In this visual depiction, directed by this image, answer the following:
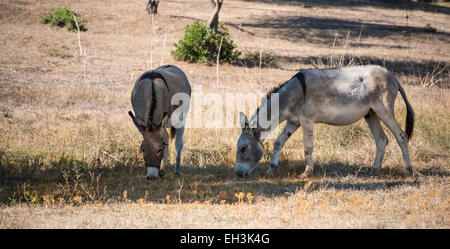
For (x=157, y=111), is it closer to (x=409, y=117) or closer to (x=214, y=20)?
(x=409, y=117)

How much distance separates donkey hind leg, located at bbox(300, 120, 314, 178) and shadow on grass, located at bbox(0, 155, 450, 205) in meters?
0.17

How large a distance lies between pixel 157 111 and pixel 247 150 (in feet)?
5.95

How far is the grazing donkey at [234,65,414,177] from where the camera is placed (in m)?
7.88

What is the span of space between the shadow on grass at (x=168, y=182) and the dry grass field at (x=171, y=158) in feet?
0.10

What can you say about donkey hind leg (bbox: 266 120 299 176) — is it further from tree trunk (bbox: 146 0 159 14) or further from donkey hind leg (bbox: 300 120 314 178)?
tree trunk (bbox: 146 0 159 14)

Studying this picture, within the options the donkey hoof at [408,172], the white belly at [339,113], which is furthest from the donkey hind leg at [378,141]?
the white belly at [339,113]

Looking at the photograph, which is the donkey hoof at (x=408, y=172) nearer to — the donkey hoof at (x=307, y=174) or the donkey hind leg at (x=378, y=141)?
the donkey hind leg at (x=378, y=141)

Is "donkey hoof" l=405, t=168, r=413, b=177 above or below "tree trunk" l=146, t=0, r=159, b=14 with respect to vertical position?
below

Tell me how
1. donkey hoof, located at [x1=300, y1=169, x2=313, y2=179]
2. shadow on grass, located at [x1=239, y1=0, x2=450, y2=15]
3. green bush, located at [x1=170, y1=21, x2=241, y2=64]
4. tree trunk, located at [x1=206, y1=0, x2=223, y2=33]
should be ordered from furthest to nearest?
shadow on grass, located at [x1=239, y1=0, x2=450, y2=15], tree trunk, located at [x1=206, y1=0, x2=223, y2=33], green bush, located at [x1=170, y1=21, x2=241, y2=64], donkey hoof, located at [x1=300, y1=169, x2=313, y2=179]

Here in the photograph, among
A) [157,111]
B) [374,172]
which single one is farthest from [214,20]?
[157,111]

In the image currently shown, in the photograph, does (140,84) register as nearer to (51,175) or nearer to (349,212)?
(51,175)

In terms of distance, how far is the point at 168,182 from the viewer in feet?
25.2

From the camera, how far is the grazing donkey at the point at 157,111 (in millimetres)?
7078

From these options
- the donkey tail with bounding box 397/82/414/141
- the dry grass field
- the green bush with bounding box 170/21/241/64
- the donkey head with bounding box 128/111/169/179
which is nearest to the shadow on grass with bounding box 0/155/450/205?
the dry grass field
